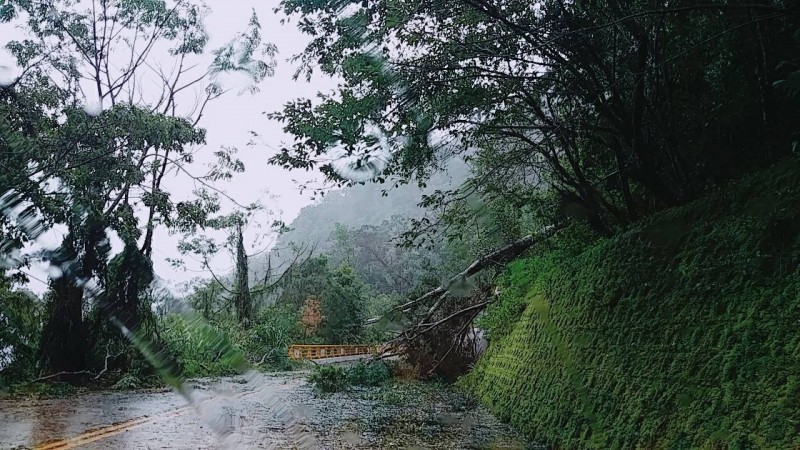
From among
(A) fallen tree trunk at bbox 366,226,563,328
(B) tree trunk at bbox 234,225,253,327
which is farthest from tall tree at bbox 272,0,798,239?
(B) tree trunk at bbox 234,225,253,327

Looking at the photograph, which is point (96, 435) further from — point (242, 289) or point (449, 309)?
point (242, 289)

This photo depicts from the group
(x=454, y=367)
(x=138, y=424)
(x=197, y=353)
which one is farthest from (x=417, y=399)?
(x=197, y=353)

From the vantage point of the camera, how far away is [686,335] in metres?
4.47

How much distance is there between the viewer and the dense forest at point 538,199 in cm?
426

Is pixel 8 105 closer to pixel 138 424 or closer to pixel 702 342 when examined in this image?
pixel 138 424

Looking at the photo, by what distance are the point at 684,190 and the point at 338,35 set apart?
17.1 ft

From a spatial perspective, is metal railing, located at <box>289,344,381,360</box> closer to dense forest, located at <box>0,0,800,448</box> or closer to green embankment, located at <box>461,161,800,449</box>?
dense forest, located at <box>0,0,800,448</box>

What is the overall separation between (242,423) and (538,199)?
6775 millimetres

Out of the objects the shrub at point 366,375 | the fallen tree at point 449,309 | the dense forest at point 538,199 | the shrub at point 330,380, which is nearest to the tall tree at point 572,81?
the dense forest at point 538,199

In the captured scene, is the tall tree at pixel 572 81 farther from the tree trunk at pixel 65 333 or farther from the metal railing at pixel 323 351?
the metal railing at pixel 323 351

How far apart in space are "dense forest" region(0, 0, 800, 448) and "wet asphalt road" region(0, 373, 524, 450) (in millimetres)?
1109

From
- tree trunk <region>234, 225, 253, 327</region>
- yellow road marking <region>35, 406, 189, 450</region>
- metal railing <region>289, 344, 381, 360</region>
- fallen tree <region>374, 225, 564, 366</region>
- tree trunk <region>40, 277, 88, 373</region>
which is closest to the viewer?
yellow road marking <region>35, 406, 189, 450</region>

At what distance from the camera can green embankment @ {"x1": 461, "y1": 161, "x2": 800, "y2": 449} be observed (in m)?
3.50

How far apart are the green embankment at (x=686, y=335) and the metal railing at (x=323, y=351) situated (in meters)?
23.2
